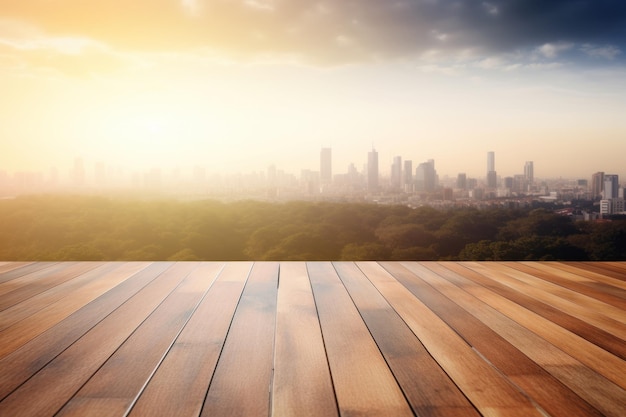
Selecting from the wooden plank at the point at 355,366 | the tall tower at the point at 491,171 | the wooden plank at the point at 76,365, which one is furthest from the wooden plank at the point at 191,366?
the tall tower at the point at 491,171

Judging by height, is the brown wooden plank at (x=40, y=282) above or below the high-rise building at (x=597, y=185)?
below

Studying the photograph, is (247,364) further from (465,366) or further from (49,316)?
(49,316)

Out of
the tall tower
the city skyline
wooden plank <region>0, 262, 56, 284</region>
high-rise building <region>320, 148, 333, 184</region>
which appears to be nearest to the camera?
wooden plank <region>0, 262, 56, 284</region>

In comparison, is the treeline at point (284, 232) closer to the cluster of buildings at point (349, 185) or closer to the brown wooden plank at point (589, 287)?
the cluster of buildings at point (349, 185)

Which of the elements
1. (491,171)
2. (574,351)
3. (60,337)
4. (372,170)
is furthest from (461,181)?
(60,337)

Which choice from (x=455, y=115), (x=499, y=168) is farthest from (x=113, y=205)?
(x=499, y=168)

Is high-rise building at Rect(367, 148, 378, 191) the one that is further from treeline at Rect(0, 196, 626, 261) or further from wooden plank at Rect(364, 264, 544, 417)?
wooden plank at Rect(364, 264, 544, 417)

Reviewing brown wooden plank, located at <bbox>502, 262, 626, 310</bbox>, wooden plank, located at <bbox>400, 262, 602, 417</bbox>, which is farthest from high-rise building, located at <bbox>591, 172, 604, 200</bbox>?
wooden plank, located at <bbox>400, 262, 602, 417</bbox>

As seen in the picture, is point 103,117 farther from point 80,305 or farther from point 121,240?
point 80,305
